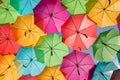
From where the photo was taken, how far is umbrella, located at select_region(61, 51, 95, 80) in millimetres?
21719

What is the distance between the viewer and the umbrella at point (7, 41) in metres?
22.4

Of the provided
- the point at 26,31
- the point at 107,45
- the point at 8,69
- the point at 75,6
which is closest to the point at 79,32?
the point at 75,6

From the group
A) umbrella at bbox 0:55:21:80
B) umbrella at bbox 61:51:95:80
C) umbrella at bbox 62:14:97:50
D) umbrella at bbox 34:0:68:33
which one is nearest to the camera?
umbrella at bbox 62:14:97:50

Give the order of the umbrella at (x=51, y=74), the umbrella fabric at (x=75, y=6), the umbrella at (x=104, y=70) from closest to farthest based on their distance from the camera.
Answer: the umbrella at (x=104, y=70) < the umbrella fabric at (x=75, y=6) < the umbrella at (x=51, y=74)

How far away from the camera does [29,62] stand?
73.8ft

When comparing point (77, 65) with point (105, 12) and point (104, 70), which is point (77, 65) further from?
point (105, 12)

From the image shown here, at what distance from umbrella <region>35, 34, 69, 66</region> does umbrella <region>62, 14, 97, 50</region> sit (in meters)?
0.51

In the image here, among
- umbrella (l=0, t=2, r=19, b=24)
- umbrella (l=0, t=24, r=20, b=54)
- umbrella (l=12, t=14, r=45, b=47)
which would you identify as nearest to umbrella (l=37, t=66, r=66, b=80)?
umbrella (l=12, t=14, r=45, b=47)

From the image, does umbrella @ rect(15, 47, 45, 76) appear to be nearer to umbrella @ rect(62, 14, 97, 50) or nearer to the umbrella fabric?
umbrella @ rect(62, 14, 97, 50)

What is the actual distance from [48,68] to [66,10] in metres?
3.44

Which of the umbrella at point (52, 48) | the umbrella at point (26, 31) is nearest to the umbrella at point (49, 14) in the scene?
the umbrella at point (26, 31)

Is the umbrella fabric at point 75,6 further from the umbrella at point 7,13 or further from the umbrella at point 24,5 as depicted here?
the umbrella at point 7,13

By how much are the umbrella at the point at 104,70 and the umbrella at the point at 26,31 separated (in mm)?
3649

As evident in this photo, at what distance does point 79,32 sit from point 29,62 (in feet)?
11.5
